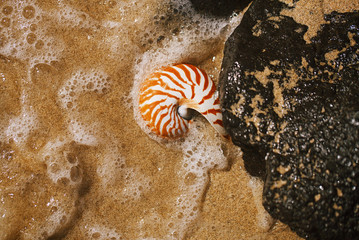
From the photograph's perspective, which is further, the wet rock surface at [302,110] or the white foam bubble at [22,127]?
the white foam bubble at [22,127]

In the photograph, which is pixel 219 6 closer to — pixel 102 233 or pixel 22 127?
pixel 22 127

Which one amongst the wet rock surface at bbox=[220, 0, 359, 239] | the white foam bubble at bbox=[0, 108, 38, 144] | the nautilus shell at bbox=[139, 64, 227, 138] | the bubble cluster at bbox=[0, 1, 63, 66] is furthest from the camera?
the bubble cluster at bbox=[0, 1, 63, 66]

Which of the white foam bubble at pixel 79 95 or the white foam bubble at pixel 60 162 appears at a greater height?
the white foam bubble at pixel 79 95

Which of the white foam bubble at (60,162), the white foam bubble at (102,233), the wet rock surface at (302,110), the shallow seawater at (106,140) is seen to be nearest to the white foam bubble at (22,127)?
the shallow seawater at (106,140)

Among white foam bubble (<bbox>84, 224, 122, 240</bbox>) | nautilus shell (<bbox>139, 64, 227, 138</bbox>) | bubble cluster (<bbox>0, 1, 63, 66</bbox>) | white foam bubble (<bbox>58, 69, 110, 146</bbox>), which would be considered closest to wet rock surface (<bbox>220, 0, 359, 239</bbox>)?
nautilus shell (<bbox>139, 64, 227, 138</bbox>)

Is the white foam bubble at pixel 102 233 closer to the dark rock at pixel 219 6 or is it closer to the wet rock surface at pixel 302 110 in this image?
the wet rock surface at pixel 302 110

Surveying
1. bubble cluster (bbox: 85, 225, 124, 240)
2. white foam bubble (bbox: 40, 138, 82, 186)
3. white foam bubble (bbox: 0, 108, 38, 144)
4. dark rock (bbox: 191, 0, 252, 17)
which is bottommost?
bubble cluster (bbox: 85, 225, 124, 240)

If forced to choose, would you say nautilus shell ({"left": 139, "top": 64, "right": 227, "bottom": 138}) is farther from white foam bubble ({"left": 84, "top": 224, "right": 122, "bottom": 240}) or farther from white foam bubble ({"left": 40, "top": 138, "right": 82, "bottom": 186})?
white foam bubble ({"left": 84, "top": 224, "right": 122, "bottom": 240})
